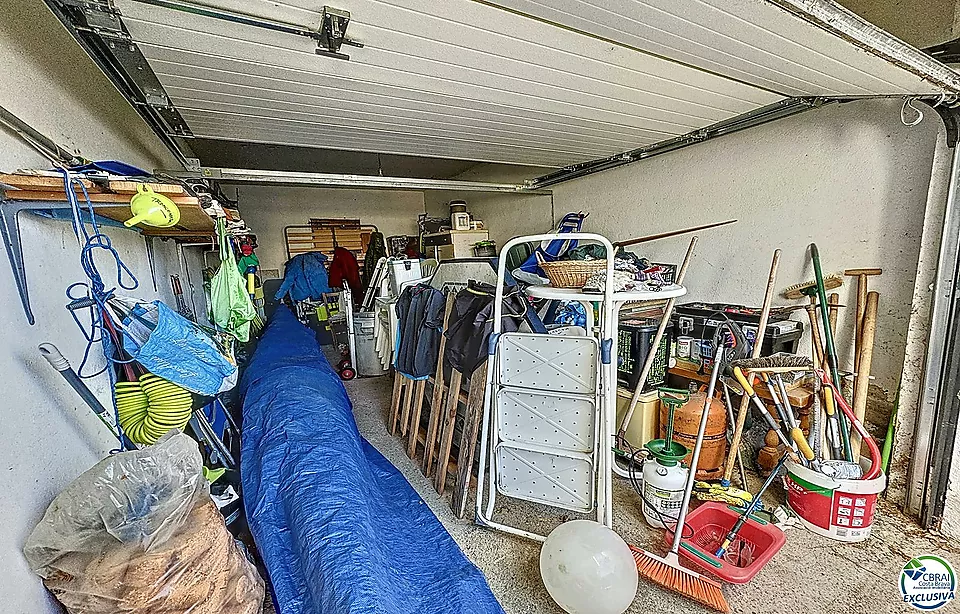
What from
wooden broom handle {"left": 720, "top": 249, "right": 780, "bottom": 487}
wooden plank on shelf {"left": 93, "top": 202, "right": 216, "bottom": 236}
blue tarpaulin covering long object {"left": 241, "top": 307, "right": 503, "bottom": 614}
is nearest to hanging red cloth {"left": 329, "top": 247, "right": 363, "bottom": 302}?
blue tarpaulin covering long object {"left": 241, "top": 307, "right": 503, "bottom": 614}

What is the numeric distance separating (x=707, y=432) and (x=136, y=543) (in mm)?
2582

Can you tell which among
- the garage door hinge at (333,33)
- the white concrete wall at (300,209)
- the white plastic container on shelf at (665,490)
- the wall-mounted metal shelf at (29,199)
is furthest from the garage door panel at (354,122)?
the white concrete wall at (300,209)

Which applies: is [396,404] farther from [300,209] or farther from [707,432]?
[300,209]

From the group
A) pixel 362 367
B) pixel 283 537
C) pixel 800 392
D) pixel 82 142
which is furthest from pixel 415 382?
pixel 800 392

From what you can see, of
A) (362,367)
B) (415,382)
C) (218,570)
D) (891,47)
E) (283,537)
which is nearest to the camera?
(218,570)

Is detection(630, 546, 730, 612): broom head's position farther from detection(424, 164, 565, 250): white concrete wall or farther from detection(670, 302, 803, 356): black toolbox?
detection(424, 164, 565, 250): white concrete wall

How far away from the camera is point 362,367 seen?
4719mm

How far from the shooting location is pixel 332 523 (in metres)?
1.46

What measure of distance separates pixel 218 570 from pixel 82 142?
170 cm

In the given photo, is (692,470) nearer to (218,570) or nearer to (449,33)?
(218,570)

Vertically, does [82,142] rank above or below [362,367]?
above

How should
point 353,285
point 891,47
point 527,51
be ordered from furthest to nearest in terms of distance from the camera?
point 353,285 → point 527,51 → point 891,47

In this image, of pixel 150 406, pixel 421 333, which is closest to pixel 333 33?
pixel 150 406

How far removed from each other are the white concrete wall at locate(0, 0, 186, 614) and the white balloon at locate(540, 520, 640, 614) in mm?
1469
